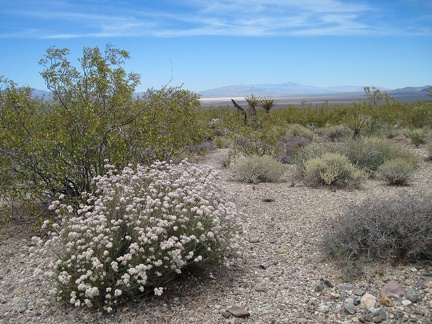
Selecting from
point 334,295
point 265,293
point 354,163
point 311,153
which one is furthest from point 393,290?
point 354,163

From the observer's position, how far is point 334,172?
31.2 feet

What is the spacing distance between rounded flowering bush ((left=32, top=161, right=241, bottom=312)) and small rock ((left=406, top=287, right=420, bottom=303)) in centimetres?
197

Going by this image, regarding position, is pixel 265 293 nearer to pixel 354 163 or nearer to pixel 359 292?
pixel 359 292

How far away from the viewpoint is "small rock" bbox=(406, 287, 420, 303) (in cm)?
436

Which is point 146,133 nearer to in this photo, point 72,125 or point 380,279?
point 72,125

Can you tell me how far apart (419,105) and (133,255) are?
22430 mm

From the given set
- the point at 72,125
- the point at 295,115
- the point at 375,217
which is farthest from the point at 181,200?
the point at 295,115

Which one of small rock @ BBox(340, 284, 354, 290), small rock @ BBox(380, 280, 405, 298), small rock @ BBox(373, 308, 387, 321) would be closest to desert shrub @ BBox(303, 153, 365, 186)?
small rock @ BBox(340, 284, 354, 290)

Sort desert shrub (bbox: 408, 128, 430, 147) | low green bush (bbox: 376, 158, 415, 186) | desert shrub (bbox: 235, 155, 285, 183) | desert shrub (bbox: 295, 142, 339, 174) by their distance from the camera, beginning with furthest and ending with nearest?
desert shrub (bbox: 408, 128, 430, 147)
desert shrub (bbox: 295, 142, 339, 174)
desert shrub (bbox: 235, 155, 285, 183)
low green bush (bbox: 376, 158, 415, 186)

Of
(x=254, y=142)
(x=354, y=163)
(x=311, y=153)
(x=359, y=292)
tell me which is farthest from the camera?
(x=254, y=142)

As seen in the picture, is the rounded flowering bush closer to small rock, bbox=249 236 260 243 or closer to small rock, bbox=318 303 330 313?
small rock, bbox=249 236 260 243

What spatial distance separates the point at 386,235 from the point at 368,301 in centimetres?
104

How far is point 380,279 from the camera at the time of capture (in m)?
4.83

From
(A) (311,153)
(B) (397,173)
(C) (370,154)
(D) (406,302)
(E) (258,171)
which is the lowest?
(D) (406,302)
